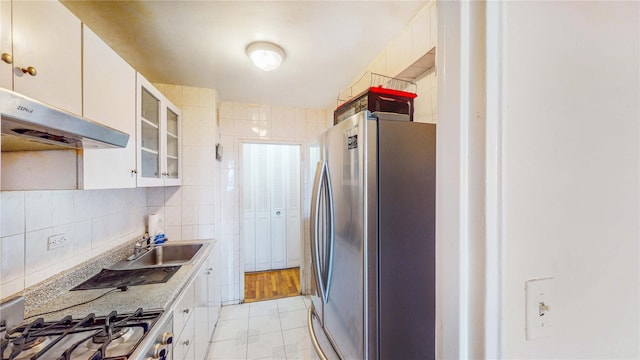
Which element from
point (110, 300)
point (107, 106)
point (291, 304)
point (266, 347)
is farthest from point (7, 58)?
point (291, 304)

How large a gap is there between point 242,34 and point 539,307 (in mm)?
1829

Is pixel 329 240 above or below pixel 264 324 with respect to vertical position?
above

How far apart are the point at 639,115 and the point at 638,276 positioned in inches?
13.8

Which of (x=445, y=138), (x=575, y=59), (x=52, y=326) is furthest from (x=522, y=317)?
(x=52, y=326)

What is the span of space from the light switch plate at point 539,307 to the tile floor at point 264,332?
168 centimetres

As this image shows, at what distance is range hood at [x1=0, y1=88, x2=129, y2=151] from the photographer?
1.78 feet

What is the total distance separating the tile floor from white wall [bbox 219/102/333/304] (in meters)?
0.26

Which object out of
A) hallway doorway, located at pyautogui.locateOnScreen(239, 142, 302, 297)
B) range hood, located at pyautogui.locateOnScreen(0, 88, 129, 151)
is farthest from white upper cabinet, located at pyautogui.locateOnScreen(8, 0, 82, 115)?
hallway doorway, located at pyautogui.locateOnScreen(239, 142, 302, 297)

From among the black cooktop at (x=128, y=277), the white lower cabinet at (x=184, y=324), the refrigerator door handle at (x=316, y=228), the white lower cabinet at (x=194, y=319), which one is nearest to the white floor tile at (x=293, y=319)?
the white lower cabinet at (x=194, y=319)

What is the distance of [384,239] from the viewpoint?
99cm

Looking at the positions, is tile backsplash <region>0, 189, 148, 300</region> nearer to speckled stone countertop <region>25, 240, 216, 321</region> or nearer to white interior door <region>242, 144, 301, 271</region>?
speckled stone countertop <region>25, 240, 216, 321</region>

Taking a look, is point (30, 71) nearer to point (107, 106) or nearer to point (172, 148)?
point (107, 106)

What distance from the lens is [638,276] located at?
1.83 feet

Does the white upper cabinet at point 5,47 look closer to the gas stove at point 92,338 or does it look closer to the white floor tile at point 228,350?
the gas stove at point 92,338
